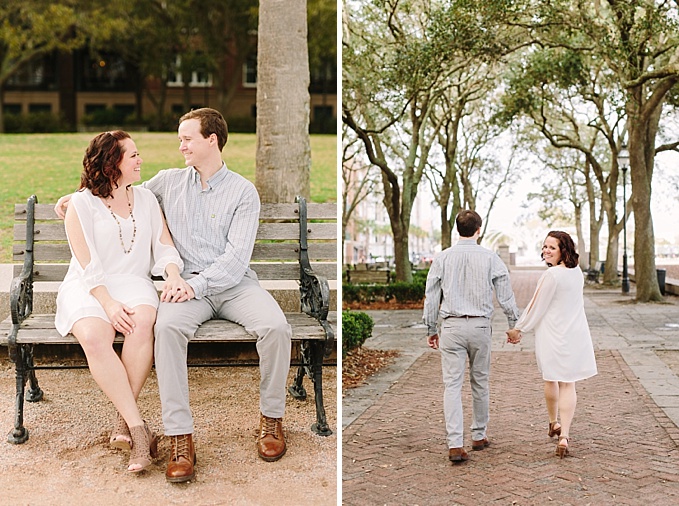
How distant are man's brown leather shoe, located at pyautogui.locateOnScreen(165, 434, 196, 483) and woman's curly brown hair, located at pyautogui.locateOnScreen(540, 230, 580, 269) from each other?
89.4 inches

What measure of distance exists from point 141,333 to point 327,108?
1396 inches

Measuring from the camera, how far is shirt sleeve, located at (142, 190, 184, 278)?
404cm

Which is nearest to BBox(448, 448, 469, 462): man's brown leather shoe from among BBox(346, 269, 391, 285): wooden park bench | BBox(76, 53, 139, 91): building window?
BBox(346, 269, 391, 285): wooden park bench

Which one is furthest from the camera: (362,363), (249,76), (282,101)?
(249,76)

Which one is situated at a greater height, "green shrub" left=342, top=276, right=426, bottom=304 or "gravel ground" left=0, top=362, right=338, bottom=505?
"gravel ground" left=0, top=362, right=338, bottom=505

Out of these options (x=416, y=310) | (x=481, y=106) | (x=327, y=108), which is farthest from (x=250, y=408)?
(x=327, y=108)

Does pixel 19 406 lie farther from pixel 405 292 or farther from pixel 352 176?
pixel 352 176

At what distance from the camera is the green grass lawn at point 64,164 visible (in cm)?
1076

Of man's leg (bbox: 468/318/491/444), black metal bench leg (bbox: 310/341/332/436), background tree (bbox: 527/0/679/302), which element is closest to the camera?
black metal bench leg (bbox: 310/341/332/436)

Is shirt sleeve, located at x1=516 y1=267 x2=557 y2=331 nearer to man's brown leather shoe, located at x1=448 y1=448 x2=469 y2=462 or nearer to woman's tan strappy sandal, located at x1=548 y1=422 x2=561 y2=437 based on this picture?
woman's tan strappy sandal, located at x1=548 y1=422 x2=561 y2=437

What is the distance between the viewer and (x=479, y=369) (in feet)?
15.4

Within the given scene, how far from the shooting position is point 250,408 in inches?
183

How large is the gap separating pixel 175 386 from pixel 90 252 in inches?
30.8

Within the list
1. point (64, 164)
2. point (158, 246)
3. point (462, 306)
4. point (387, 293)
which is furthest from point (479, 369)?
point (64, 164)
